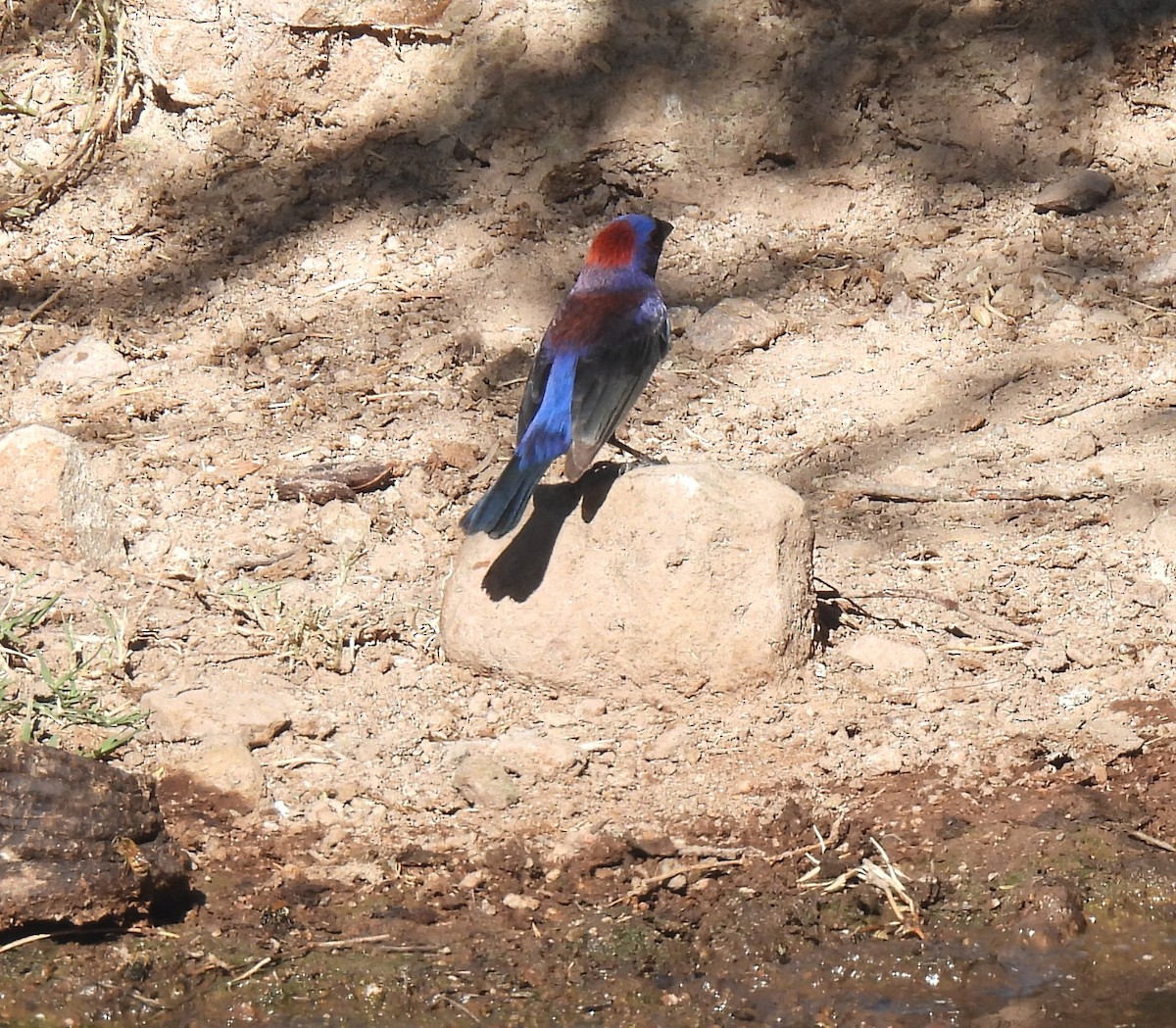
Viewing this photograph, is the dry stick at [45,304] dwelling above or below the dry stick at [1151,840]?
above

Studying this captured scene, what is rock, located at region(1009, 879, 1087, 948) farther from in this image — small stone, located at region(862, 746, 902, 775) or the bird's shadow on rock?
the bird's shadow on rock

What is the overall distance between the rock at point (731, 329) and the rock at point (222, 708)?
2.29 m

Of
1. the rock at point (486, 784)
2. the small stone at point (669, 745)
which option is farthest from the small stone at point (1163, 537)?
the rock at point (486, 784)

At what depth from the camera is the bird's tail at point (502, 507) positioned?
4.10m

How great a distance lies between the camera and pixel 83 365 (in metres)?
5.86

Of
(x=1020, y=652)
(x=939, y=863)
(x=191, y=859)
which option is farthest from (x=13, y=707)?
(x=1020, y=652)

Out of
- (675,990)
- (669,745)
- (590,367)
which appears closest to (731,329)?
(590,367)

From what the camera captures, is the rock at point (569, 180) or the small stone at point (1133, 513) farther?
the rock at point (569, 180)

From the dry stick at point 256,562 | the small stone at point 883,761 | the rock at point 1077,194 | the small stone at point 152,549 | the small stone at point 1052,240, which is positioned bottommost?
the small stone at point 883,761

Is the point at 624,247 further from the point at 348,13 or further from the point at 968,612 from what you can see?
the point at 348,13

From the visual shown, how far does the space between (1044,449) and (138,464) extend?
308cm

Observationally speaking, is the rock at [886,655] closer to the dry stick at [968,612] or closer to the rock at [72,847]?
the dry stick at [968,612]

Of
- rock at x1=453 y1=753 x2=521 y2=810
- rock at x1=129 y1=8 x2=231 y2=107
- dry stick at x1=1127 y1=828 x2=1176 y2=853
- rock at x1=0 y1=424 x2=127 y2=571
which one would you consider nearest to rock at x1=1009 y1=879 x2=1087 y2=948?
dry stick at x1=1127 y1=828 x2=1176 y2=853

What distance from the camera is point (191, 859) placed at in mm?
3760
